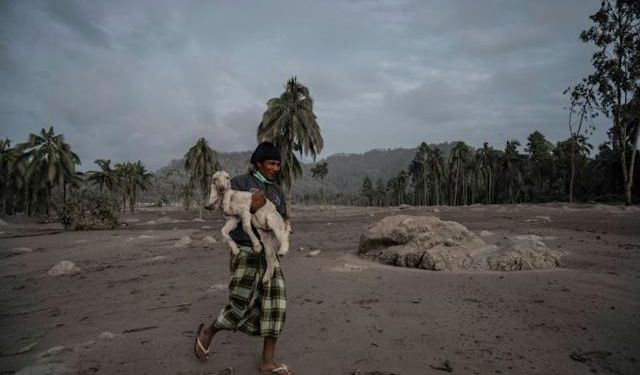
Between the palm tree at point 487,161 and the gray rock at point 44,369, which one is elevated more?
the palm tree at point 487,161

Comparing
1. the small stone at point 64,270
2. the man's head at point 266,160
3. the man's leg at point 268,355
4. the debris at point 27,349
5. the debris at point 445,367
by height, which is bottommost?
the small stone at point 64,270

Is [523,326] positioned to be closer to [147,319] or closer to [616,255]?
[147,319]

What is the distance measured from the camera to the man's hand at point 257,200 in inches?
A: 128

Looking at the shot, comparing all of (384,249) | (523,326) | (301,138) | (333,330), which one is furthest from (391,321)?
(301,138)

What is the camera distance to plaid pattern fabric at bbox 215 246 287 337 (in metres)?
3.25

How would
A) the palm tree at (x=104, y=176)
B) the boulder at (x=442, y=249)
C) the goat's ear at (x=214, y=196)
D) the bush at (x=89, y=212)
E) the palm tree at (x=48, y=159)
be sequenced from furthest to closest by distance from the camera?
the palm tree at (x=104, y=176), the palm tree at (x=48, y=159), the bush at (x=89, y=212), the boulder at (x=442, y=249), the goat's ear at (x=214, y=196)

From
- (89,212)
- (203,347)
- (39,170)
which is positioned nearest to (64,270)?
(203,347)

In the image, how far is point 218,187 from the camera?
11.1 ft

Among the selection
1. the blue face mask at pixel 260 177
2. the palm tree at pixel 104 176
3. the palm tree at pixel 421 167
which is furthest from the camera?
the palm tree at pixel 421 167

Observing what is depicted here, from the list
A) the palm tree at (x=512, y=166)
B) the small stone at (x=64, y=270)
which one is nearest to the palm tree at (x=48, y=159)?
the small stone at (x=64, y=270)

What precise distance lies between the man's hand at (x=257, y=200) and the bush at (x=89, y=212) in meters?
27.6

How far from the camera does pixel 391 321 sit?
4453mm

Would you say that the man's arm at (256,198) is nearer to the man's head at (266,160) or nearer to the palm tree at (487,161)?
the man's head at (266,160)

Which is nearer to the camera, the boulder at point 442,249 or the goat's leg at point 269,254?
the goat's leg at point 269,254
